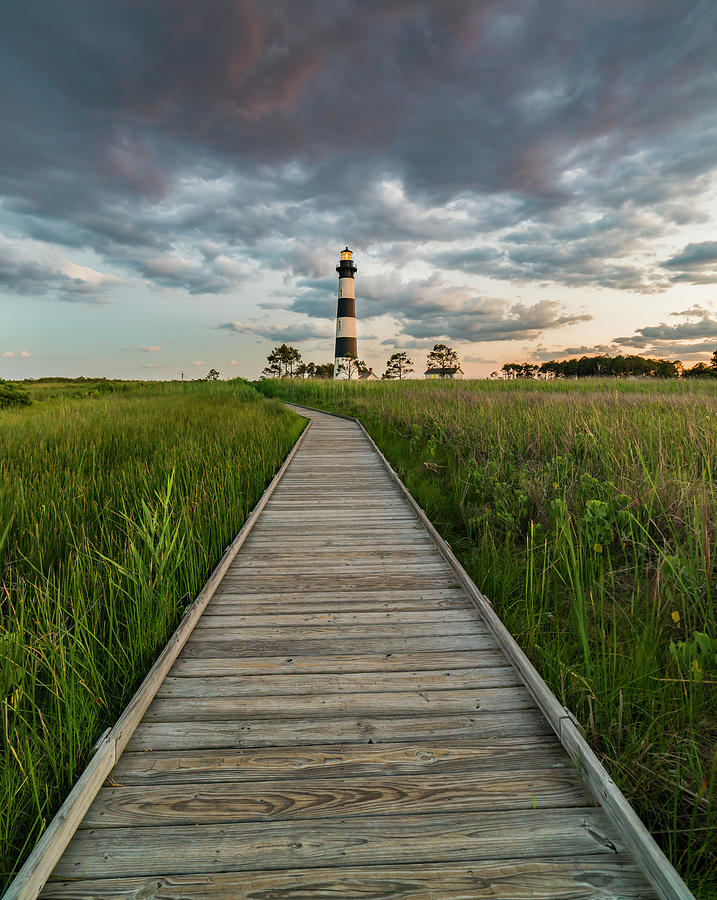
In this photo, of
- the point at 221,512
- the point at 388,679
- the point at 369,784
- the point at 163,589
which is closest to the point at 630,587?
the point at 388,679

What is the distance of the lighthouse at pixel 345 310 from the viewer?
4159 cm

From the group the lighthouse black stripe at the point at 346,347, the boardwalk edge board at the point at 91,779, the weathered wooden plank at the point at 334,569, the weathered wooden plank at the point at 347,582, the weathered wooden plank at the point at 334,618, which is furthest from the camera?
the lighthouse black stripe at the point at 346,347

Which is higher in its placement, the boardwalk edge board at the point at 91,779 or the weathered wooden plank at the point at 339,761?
the boardwalk edge board at the point at 91,779

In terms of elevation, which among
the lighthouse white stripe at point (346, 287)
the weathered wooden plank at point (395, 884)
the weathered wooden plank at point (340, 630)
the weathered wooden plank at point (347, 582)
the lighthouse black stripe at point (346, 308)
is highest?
the lighthouse white stripe at point (346, 287)

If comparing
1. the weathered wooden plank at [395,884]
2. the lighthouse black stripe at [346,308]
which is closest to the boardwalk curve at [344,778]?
the weathered wooden plank at [395,884]

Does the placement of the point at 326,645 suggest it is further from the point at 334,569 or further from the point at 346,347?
the point at 346,347

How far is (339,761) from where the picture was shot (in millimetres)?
1595

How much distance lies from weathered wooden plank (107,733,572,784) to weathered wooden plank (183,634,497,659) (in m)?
0.63

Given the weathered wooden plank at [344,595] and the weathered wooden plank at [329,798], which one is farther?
the weathered wooden plank at [344,595]

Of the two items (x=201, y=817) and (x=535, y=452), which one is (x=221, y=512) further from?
(x=535, y=452)

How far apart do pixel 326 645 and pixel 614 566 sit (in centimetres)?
251

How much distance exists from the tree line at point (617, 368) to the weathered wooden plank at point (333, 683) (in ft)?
75.1

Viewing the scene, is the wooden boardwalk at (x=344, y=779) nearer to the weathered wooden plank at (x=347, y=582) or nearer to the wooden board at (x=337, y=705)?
the wooden board at (x=337, y=705)

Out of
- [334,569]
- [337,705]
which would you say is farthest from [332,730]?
[334,569]
